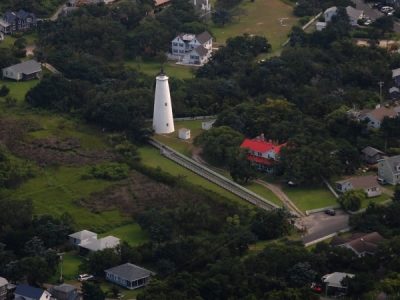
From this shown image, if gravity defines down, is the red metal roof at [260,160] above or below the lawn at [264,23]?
below

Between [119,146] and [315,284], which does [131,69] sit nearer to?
[119,146]

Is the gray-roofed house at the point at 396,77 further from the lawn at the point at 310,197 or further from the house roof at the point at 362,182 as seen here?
the lawn at the point at 310,197

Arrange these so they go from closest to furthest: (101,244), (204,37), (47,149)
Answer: (101,244), (47,149), (204,37)

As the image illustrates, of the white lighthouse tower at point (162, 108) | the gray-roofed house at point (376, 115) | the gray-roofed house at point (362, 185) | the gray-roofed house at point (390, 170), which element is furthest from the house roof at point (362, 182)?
the white lighthouse tower at point (162, 108)

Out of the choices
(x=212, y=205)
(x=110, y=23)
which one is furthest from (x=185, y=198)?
(x=110, y=23)

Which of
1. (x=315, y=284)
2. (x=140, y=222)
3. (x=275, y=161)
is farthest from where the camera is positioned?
(x=275, y=161)

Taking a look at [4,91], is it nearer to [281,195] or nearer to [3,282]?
[281,195]

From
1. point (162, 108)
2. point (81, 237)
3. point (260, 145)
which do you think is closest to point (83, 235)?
point (81, 237)
